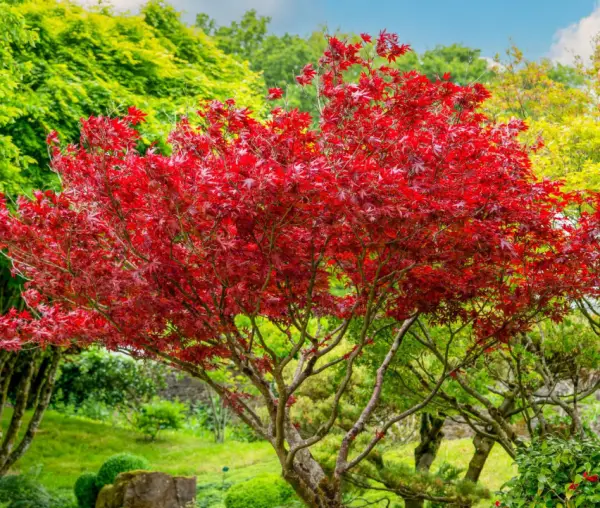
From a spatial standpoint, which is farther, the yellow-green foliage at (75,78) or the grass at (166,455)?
the grass at (166,455)

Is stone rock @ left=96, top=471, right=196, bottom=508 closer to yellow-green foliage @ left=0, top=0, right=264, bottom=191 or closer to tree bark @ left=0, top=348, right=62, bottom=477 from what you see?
tree bark @ left=0, top=348, right=62, bottom=477

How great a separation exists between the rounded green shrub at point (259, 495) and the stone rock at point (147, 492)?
762 millimetres

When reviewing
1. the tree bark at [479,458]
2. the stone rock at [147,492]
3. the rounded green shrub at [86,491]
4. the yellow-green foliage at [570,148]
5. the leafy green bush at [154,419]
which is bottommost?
the rounded green shrub at [86,491]

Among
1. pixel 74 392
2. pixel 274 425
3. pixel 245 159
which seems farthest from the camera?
pixel 74 392

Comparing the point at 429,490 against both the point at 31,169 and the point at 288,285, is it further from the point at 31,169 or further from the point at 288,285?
the point at 31,169

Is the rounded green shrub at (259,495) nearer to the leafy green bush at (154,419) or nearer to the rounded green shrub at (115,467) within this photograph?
the rounded green shrub at (115,467)

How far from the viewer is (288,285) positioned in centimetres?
410

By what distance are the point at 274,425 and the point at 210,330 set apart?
93 cm

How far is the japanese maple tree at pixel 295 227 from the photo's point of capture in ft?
11.7

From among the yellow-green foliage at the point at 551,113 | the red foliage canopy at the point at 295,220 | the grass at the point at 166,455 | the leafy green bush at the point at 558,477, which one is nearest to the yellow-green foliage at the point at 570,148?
the yellow-green foliage at the point at 551,113

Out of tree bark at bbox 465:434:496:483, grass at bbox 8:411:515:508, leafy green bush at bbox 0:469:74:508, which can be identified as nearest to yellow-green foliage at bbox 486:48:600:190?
tree bark at bbox 465:434:496:483

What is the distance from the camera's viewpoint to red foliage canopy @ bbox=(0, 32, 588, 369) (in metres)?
3.55

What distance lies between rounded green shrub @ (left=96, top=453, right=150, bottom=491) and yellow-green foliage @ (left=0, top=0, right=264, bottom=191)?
4.43 m

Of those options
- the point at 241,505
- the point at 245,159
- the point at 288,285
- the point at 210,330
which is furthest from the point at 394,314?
the point at 241,505
